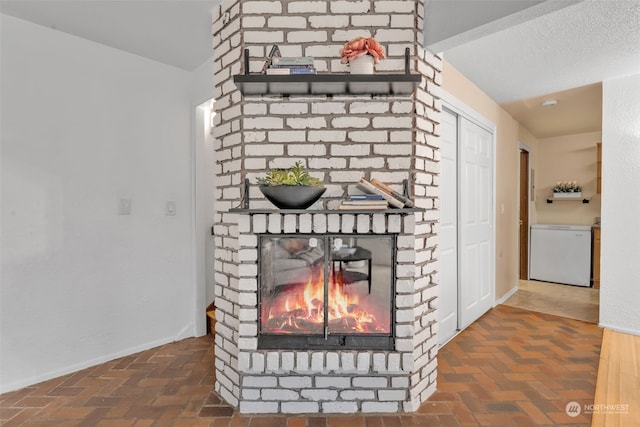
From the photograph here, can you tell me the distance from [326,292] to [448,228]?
5.05 ft

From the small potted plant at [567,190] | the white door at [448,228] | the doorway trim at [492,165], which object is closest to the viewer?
the white door at [448,228]

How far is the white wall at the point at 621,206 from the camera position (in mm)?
3240

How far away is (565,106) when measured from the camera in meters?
4.16

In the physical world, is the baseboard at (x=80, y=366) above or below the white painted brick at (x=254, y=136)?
below

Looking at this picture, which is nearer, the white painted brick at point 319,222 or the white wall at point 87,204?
the white painted brick at point 319,222

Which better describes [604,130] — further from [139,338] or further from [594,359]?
[139,338]

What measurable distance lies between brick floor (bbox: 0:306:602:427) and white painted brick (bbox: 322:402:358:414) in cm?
3

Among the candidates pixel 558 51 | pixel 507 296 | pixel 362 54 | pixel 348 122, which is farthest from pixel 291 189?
pixel 507 296

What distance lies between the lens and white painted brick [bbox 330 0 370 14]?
1.98 m

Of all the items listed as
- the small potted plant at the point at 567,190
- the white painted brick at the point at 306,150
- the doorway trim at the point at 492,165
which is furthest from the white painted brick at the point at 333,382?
the small potted plant at the point at 567,190

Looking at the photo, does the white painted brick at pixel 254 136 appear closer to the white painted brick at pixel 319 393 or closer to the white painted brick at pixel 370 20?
the white painted brick at pixel 370 20

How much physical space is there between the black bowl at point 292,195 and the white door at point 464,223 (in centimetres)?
146

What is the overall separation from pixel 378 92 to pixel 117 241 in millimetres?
2150

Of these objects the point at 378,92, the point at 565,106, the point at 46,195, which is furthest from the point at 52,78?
the point at 565,106
